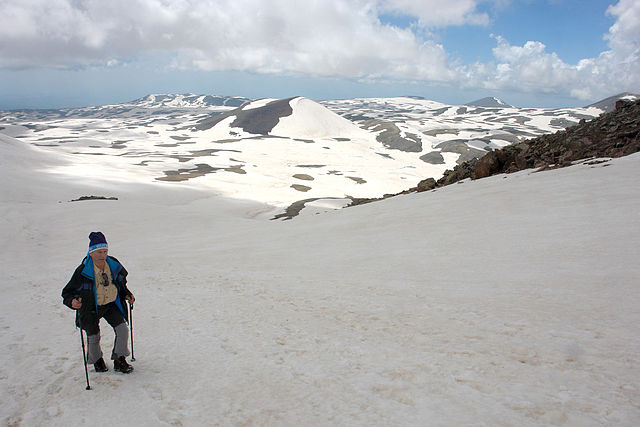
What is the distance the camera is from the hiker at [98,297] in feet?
16.0

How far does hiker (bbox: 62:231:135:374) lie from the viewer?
4883 millimetres

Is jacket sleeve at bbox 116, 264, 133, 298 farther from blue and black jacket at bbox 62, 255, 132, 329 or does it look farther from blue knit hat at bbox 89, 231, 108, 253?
blue knit hat at bbox 89, 231, 108, 253

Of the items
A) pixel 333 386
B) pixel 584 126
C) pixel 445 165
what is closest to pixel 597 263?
pixel 333 386

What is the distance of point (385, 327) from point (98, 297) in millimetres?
4280

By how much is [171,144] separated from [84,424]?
388 ft

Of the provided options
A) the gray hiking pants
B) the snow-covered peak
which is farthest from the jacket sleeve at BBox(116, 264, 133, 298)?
the snow-covered peak

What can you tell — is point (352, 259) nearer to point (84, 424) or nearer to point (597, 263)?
point (597, 263)

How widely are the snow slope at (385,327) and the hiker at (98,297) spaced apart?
1.14 feet

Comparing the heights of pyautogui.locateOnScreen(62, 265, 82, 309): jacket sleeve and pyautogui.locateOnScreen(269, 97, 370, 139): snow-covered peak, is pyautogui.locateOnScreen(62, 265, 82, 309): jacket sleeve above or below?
below

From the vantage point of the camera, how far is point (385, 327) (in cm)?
623

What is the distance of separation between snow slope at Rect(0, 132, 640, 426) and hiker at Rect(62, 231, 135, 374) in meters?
0.35

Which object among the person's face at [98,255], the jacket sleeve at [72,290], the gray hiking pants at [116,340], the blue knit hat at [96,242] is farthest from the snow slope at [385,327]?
the blue knit hat at [96,242]

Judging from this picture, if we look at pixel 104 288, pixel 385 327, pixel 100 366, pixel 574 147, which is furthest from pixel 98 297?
pixel 574 147

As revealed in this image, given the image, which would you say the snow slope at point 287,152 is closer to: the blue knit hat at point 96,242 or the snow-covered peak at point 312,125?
the snow-covered peak at point 312,125
